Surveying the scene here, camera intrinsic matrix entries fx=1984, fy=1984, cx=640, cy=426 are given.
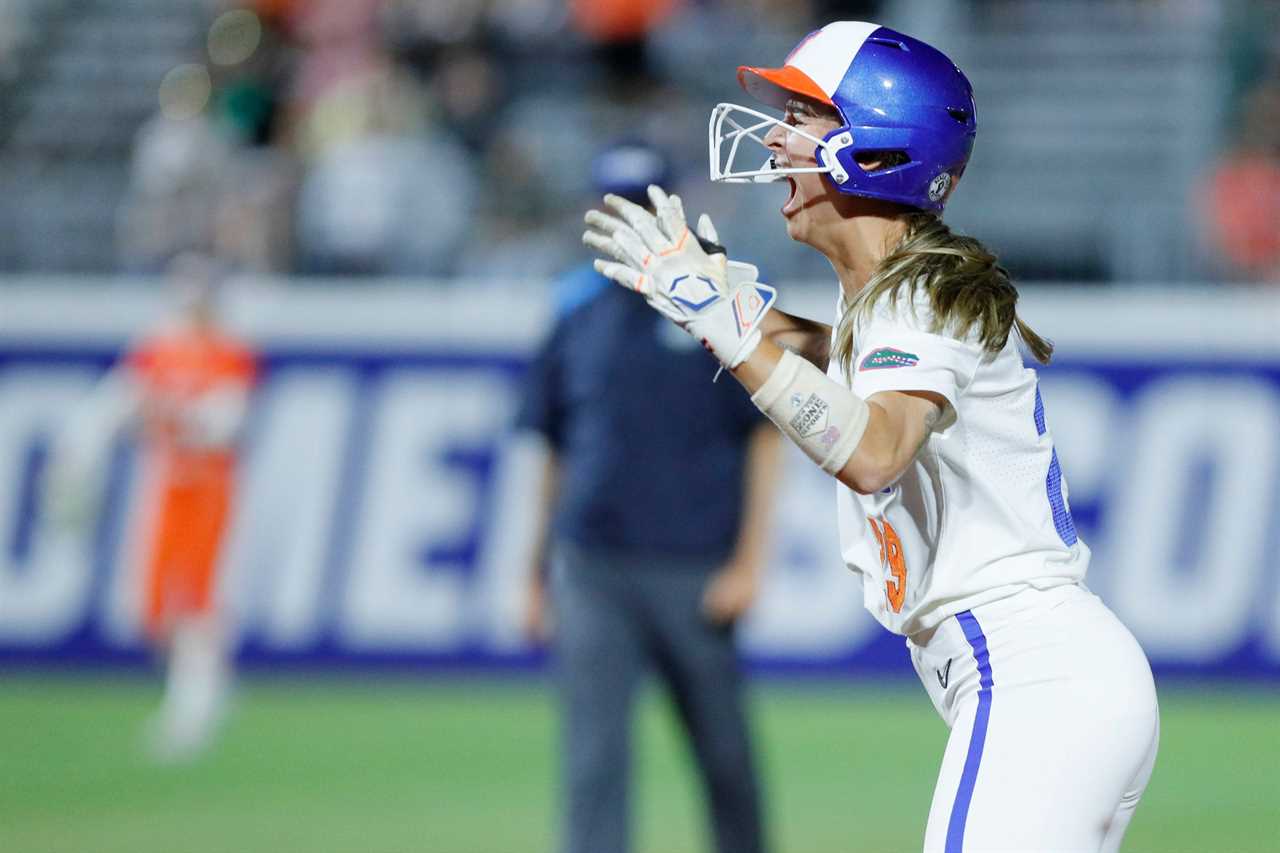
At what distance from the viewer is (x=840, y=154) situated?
4105 mm

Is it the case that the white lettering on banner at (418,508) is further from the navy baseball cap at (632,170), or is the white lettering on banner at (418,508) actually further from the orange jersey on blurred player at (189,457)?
the navy baseball cap at (632,170)

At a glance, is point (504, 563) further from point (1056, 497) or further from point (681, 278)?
point (681, 278)

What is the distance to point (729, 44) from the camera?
14.0 meters

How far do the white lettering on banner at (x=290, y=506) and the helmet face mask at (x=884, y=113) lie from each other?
7750 mm

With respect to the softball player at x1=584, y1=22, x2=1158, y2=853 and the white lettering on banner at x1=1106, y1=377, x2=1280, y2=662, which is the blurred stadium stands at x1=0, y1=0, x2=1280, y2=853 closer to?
the white lettering on banner at x1=1106, y1=377, x2=1280, y2=662

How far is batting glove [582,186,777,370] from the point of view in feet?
12.4

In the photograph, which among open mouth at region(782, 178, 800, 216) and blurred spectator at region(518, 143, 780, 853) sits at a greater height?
open mouth at region(782, 178, 800, 216)

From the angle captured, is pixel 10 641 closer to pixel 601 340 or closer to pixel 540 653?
pixel 540 653

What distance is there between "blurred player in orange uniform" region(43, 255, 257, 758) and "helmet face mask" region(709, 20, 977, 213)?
7088 millimetres

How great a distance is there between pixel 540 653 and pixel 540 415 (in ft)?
15.2

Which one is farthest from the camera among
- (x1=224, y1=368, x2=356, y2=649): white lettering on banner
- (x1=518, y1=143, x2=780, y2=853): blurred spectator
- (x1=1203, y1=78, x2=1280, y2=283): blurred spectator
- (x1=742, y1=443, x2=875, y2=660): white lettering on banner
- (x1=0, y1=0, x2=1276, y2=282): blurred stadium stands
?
(x1=0, y1=0, x2=1276, y2=282): blurred stadium stands

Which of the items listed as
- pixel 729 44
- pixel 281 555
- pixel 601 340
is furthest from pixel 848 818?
pixel 729 44

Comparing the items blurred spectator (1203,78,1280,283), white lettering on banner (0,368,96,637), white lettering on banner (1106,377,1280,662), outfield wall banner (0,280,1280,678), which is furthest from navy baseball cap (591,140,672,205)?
blurred spectator (1203,78,1280,283)

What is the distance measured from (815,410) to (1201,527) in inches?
314
